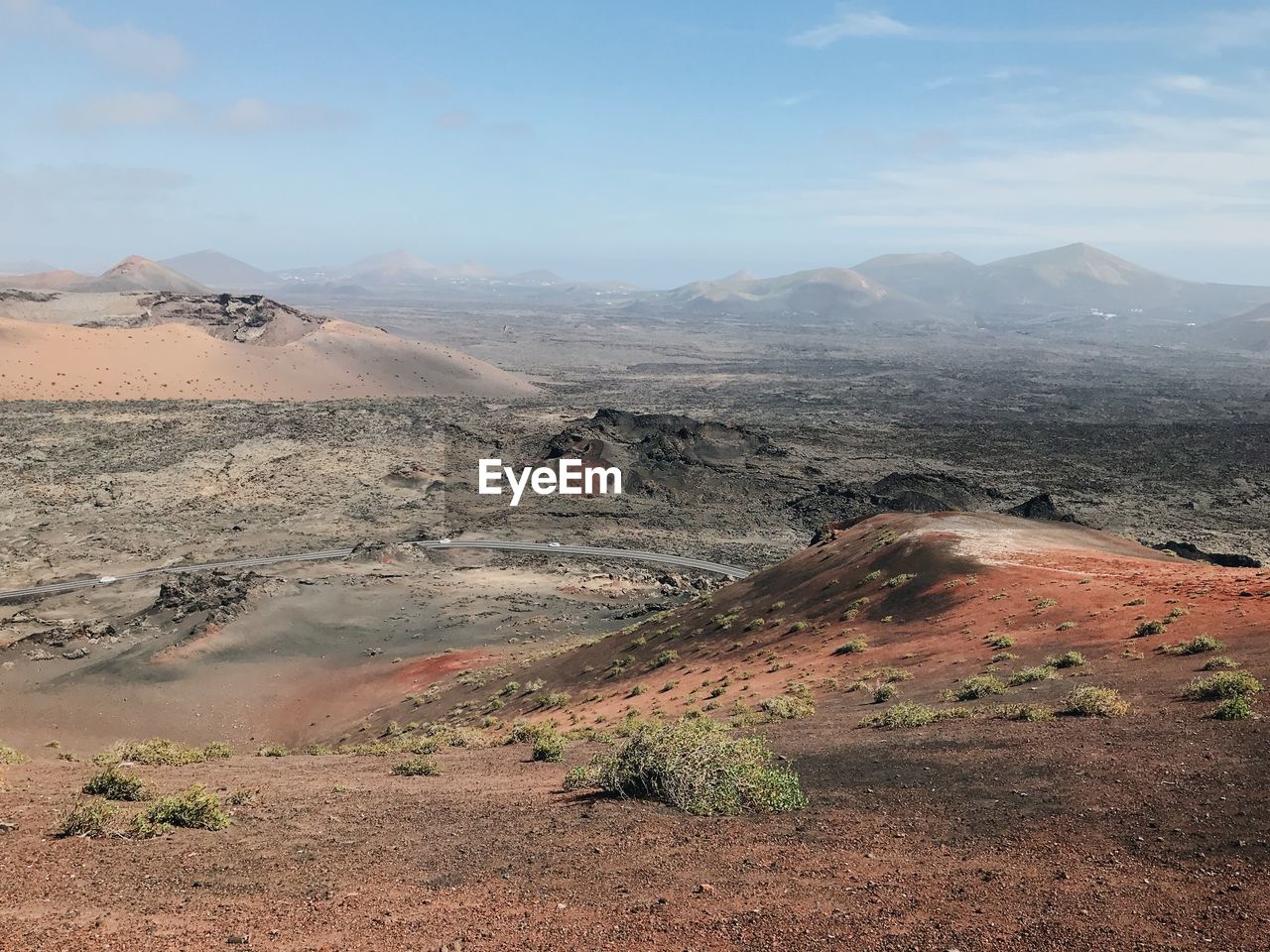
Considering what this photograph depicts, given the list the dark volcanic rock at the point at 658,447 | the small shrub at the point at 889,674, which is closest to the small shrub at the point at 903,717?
the small shrub at the point at 889,674

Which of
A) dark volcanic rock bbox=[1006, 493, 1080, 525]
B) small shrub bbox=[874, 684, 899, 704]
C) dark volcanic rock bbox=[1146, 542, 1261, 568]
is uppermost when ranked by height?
small shrub bbox=[874, 684, 899, 704]

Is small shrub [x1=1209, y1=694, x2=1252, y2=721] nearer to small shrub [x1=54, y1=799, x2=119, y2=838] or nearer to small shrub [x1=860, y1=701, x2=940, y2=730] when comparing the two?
small shrub [x1=860, y1=701, x2=940, y2=730]

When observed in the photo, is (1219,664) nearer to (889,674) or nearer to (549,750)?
(889,674)

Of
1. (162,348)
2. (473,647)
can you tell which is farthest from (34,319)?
(473,647)

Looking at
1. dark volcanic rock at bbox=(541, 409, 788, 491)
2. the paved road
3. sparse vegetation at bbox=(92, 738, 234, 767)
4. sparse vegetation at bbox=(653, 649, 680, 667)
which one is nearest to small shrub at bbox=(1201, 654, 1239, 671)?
sparse vegetation at bbox=(653, 649, 680, 667)

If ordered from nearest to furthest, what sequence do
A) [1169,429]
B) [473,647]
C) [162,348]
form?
[473,647] → [1169,429] → [162,348]

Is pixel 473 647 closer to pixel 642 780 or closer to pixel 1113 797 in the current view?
pixel 642 780

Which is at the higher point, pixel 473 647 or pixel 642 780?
pixel 642 780
